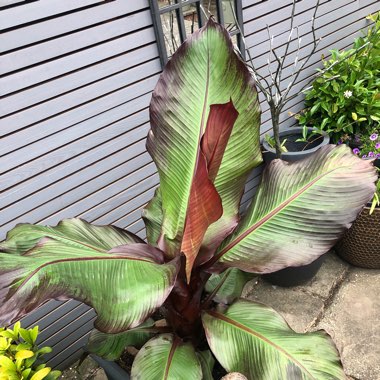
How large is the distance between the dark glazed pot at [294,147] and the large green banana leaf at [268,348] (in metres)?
1.01

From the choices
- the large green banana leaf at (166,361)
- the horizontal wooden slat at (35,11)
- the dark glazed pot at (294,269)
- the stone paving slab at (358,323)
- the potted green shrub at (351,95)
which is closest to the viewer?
the large green banana leaf at (166,361)

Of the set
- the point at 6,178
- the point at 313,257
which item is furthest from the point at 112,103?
the point at 313,257

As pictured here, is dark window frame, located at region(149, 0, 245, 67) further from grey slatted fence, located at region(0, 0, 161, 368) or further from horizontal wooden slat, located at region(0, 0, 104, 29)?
horizontal wooden slat, located at region(0, 0, 104, 29)

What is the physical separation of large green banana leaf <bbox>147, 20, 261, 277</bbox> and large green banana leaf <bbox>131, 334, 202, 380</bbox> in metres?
0.31

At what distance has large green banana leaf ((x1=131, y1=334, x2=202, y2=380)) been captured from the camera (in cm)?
120

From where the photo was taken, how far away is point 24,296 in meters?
0.87

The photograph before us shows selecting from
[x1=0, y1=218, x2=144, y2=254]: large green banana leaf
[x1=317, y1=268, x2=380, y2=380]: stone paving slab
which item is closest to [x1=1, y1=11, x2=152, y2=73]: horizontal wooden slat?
[x1=0, y1=218, x2=144, y2=254]: large green banana leaf

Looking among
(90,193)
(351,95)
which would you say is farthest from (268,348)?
(351,95)

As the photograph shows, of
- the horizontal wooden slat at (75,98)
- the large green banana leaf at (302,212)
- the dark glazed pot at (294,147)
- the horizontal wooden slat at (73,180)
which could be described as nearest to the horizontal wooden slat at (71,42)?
the horizontal wooden slat at (75,98)

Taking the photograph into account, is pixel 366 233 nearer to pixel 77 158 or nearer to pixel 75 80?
pixel 77 158

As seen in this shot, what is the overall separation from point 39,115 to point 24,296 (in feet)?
2.75

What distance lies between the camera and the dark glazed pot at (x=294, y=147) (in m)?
2.10

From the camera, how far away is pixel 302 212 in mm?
1232

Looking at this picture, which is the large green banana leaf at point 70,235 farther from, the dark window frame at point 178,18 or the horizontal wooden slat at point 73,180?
the dark window frame at point 178,18
